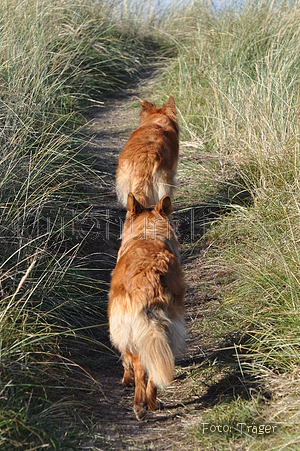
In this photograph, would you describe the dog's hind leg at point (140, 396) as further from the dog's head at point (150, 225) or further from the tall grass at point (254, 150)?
the dog's head at point (150, 225)

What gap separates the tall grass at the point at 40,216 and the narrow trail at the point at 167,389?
287 mm

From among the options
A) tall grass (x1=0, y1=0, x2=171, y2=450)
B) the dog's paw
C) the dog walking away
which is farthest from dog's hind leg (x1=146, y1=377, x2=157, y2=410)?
tall grass (x1=0, y1=0, x2=171, y2=450)

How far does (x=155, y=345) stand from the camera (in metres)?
3.50

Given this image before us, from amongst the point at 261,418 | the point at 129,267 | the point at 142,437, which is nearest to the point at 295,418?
the point at 261,418

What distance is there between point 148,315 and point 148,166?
2.48 meters

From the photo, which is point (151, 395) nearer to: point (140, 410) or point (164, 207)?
point (140, 410)

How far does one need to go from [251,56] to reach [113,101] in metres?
3.01

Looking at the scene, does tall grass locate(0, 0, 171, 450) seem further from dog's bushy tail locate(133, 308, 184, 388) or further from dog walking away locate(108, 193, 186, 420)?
dog's bushy tail locate(133, 308, 184, 388)

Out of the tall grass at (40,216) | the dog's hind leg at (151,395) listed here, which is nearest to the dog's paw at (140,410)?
the dog's hind leg at (151,395)

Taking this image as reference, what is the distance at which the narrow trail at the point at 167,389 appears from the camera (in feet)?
11.8

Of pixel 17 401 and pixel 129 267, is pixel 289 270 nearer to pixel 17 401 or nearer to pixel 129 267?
pixel 129 267

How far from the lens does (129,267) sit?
3.87 metres

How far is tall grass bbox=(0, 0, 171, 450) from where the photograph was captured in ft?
11.4

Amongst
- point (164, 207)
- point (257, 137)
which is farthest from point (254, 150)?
point (164, 207)
